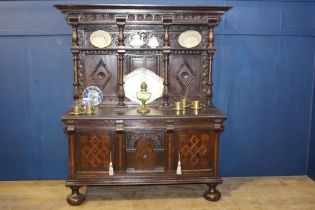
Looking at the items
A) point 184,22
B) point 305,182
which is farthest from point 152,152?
point 305,182

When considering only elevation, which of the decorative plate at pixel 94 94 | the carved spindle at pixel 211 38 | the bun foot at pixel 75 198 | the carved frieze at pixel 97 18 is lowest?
the bun foot at pixel 75 198

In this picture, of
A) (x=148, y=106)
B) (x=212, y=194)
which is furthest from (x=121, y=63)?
(x=212, y=194)

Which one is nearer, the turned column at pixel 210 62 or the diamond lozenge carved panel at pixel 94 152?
the diamond lozenge carved panel at pixel 94 152

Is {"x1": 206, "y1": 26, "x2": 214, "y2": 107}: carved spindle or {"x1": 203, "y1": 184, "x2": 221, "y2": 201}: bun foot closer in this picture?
{"x1": 203, "y1": 184, "x2": 221, "y2": 201}: bun foot

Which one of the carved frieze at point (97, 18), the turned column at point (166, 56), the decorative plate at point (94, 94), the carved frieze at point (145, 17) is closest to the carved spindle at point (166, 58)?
the turned column at point (166, 56)

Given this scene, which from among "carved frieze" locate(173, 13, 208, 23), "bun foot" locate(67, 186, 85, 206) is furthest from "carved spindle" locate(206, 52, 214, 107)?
"bun foot" locate(67, 186, 85, 206)

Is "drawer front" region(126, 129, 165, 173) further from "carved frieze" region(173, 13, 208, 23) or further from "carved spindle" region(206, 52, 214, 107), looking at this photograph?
"carved frieze" region(173, 13, 208, 23)

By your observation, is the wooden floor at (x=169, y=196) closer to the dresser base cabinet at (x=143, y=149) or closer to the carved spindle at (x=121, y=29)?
the dresser base cabinet at (x=143, y=149)

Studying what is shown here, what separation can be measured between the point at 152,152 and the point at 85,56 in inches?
53.2

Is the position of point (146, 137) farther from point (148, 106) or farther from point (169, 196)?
point (169, 196)

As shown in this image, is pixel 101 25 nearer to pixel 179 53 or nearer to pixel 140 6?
pixel 140 6

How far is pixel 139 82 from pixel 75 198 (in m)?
1.45

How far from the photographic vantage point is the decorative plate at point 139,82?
3658 millimetres

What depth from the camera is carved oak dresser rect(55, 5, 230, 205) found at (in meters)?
3.17
